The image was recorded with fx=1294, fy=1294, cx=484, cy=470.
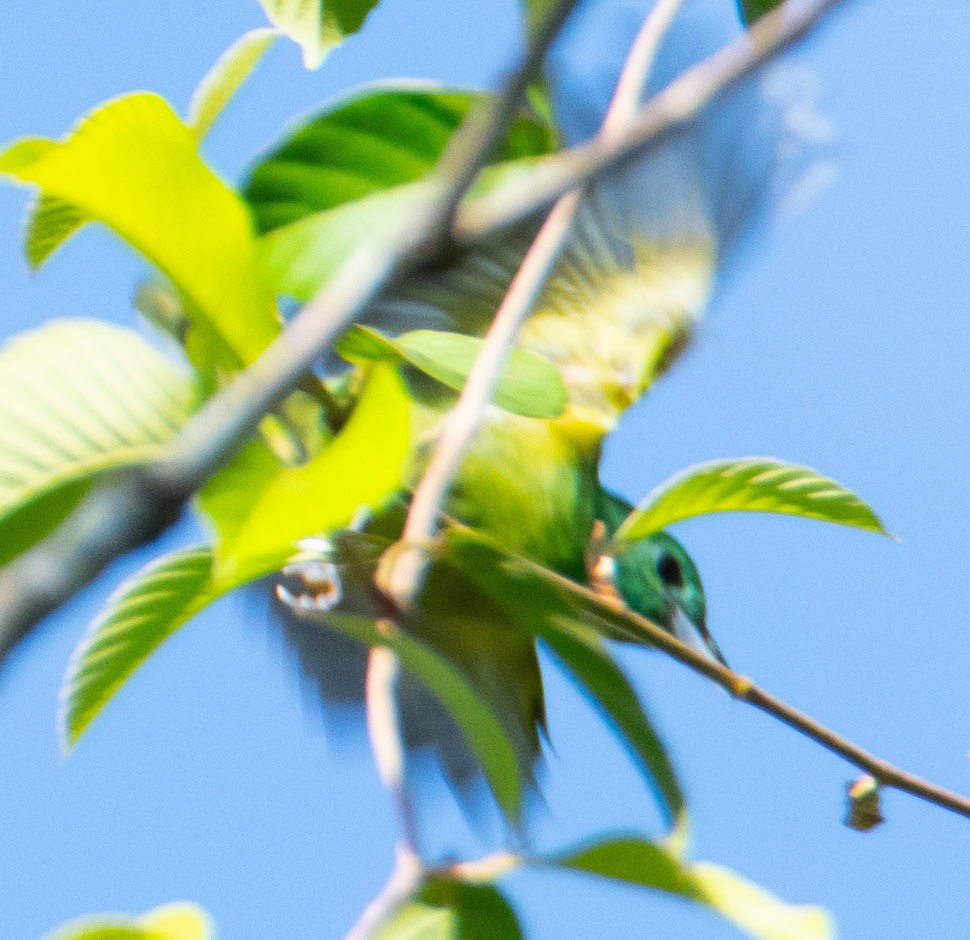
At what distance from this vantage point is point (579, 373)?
0.70m

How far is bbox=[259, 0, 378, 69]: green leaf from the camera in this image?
1.96 feet

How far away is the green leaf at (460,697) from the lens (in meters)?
0.40

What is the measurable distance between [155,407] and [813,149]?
343mm

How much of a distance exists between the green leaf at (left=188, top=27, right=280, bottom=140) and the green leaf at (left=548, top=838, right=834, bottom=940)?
14.3 inches

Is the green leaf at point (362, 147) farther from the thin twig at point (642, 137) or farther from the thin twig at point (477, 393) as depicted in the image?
the thin twig at point (642, 137)

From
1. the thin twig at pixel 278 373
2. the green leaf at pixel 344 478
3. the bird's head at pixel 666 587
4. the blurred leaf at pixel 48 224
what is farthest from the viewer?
the bird's head at pixel 666 587

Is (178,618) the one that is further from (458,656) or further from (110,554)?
(110,554)

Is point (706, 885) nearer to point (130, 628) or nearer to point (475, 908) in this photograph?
point (475, 908)

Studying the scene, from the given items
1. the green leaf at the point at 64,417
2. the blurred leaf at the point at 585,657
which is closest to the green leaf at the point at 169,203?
the green leaf at the point at 64,417

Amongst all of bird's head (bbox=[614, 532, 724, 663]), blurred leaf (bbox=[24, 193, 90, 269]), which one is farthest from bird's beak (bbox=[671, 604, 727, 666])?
blurred leaf (bbox=[24, 193, 90, 269])

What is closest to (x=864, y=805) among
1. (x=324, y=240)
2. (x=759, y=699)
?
(x=759, y=699)

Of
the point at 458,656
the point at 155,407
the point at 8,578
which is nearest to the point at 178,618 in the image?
the point at 155,407

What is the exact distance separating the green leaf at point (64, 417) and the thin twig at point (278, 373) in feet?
0.62

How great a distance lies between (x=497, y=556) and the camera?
1.59 feet
